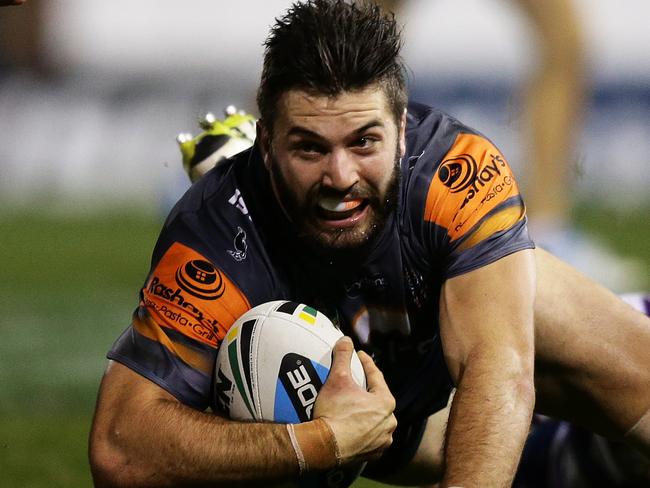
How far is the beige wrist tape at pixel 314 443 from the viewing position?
4.96m

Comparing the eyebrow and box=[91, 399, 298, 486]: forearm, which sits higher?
the eyebrow

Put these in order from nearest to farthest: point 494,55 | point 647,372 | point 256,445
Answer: point 256,445 → point 647,372 → point 494,55

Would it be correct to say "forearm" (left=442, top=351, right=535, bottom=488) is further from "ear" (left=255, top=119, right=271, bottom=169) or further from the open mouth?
"ear" (left=255, top=119, right=271, bottom=169)

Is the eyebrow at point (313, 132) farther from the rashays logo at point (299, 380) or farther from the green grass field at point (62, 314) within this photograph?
the green grass field at point (62, 314)

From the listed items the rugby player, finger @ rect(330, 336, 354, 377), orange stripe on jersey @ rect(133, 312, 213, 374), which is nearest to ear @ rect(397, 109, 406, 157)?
the rugby player


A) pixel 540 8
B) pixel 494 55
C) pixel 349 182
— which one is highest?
pixel 349 182

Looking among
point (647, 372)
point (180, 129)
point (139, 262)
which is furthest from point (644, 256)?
point (647, 372)

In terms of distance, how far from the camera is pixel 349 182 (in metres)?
5.02

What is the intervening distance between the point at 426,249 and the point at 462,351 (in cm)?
47

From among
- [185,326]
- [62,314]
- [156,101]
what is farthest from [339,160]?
[156,101]

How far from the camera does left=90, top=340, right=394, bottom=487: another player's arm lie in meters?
4.99

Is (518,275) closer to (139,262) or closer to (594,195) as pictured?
(139,262)

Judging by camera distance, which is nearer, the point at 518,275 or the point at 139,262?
the point at 518,275

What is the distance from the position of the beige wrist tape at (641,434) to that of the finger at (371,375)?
4.45 feet
